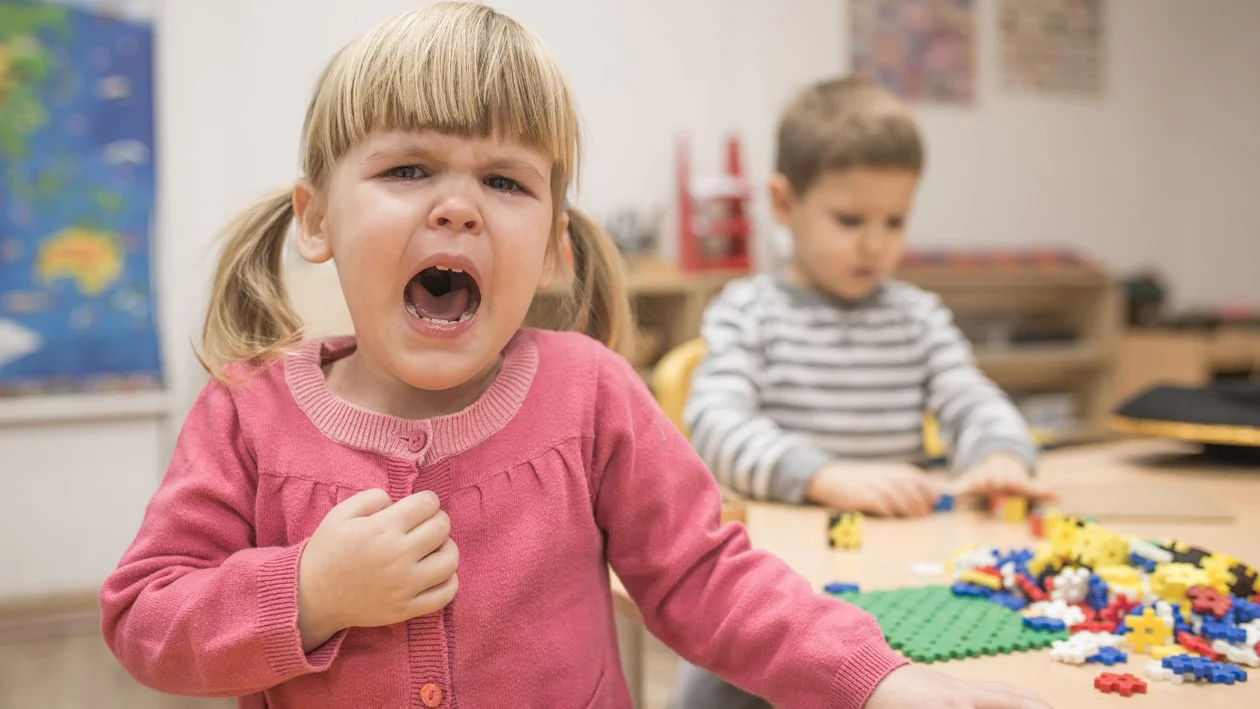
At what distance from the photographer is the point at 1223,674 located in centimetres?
63

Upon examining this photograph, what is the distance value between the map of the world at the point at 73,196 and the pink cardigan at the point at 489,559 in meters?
1.99

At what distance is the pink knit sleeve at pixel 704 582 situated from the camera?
2.12 feet

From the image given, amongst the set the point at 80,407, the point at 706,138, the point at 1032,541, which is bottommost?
the point at 80,407

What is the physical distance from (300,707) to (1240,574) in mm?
692

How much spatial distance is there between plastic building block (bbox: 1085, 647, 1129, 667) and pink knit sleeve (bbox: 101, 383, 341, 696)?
49 centimetres

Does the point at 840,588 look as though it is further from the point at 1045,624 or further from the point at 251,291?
the point at 251,291

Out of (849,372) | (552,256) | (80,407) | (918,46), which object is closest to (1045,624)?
(552,256)

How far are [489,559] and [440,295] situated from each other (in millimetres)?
192

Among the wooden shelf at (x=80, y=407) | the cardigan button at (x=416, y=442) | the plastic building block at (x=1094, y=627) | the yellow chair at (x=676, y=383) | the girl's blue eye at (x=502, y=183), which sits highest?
the girl's blue eye at (x=502, y=183)

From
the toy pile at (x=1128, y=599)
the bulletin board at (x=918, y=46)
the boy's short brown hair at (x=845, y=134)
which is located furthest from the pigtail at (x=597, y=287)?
the bulletin board at (x=918, y=46)

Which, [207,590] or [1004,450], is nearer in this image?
[207,590]

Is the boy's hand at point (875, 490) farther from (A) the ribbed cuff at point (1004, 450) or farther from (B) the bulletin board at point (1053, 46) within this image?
(B) the bulletin board at point (1053, 46)

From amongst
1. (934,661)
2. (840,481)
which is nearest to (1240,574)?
(934,661)

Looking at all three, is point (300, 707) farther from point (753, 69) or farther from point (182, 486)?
point (753, 69)
